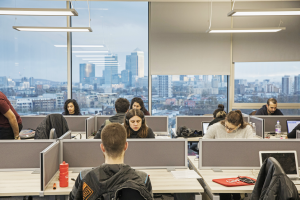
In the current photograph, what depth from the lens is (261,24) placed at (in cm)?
602

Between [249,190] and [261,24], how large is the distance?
200 inches

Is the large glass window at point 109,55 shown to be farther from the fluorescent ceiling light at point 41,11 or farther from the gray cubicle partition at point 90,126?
the fluorescent ceiling light at point 41,11

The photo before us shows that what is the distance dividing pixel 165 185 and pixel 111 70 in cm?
448

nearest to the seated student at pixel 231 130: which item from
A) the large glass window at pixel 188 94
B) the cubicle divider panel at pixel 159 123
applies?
the cubicle divider panel at pixel 159 123

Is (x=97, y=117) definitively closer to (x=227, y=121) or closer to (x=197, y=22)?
(x=227, y=121)

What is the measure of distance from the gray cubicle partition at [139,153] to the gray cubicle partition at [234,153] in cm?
25

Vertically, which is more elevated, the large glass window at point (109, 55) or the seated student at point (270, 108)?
the large glass window at point (109, 55)

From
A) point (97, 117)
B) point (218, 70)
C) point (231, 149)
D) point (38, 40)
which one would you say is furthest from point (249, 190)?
point (38, 40)

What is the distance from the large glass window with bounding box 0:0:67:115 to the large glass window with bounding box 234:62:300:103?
4.16 metres

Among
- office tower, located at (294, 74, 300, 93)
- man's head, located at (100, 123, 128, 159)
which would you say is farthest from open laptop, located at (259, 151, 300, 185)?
office tower, located at (294, 74, 300, 93)

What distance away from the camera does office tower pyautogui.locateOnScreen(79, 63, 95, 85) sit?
6.16 metres

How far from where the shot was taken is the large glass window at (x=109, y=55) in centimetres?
607

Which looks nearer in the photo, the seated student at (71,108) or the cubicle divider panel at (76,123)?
the cubicle divider panel at (76,123)

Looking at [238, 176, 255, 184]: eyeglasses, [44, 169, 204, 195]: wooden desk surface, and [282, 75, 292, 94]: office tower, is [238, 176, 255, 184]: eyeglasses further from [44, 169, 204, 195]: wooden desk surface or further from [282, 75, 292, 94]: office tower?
[282, 75, 292, 94]: office tower
